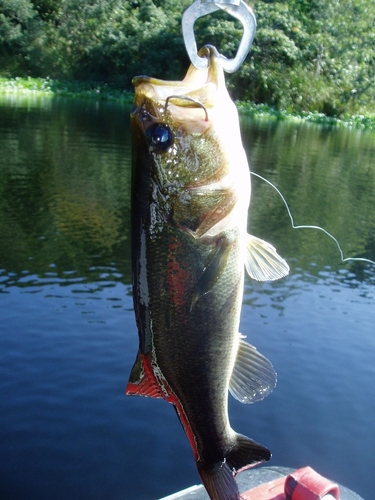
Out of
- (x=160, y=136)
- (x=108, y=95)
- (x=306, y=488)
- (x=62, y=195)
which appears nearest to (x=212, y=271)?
(x=160, y=136)

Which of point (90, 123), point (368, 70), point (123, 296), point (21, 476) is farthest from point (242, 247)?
point (368, 70)

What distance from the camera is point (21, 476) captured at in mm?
6793

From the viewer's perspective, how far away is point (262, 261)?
2.49 m

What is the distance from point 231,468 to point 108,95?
2003 inches

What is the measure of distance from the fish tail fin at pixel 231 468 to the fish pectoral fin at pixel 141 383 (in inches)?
15.1

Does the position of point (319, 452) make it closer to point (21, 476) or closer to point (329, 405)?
point (329, 405)

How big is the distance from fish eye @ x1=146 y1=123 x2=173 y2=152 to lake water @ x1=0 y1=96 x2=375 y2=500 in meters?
5.29

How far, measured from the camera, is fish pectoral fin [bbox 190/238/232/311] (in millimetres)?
2223

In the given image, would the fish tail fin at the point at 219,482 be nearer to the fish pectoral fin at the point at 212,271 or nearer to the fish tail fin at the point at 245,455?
the fish tail fin at the point at 245,455

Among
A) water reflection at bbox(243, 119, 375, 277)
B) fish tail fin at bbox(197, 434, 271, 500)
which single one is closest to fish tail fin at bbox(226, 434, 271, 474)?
fish tail fin at bbox(197, 434, 271, 500)

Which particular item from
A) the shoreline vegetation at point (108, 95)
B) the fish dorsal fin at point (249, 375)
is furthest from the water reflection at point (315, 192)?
the fish dorsal fin at point (249, 375)

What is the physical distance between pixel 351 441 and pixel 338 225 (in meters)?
11.0

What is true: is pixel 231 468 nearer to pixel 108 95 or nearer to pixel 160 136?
pixel 160 136

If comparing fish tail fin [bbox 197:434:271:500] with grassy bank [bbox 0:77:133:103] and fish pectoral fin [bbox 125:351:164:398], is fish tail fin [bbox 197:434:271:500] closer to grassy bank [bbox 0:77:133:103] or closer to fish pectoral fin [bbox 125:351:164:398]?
fish pectoral fin [bbox 125:351:164:398]
